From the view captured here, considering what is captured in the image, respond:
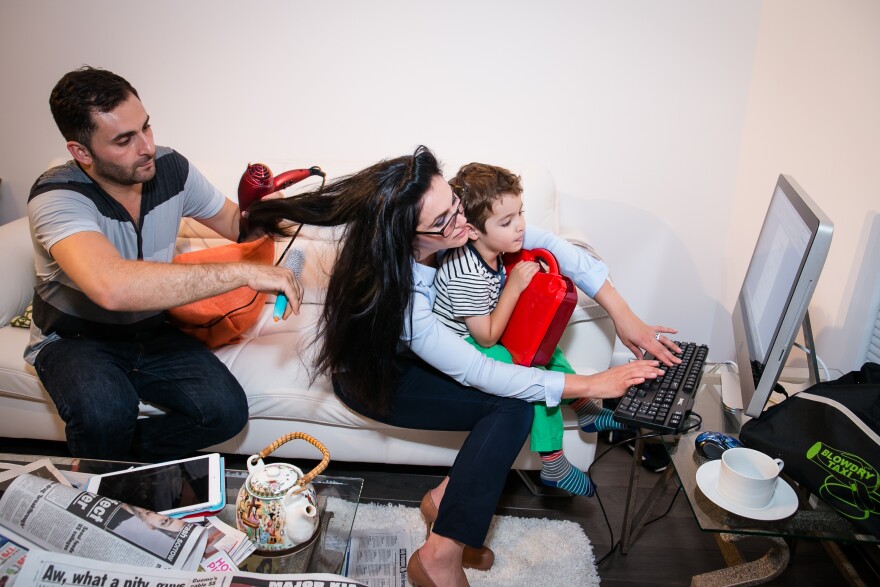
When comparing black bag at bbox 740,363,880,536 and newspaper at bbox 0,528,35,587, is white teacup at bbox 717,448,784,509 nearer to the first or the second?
black bag at bbox 740,363,880,536

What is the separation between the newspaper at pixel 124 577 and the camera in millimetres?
1065

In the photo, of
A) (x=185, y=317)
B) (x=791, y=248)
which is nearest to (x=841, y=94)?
(x=791, y=248)

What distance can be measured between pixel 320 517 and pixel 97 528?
0.41m

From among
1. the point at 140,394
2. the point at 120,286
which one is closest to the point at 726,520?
the point at 120,286

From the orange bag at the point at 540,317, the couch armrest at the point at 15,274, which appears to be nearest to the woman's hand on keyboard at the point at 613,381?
the orange bag at the point at 540,317

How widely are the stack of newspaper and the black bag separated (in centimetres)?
89

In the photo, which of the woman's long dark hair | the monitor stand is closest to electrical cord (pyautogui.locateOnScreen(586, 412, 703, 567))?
the monitor stand

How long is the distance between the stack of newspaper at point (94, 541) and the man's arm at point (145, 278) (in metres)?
0.44

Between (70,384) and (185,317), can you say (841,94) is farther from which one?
(70,384)

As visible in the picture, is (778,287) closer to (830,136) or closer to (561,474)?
(561,474)

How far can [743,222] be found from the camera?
2473mm

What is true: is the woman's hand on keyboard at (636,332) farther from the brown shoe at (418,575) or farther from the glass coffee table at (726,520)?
the brown shoe at (418,575)

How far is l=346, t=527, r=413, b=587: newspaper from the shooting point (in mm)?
1593

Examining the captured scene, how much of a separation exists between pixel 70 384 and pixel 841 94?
231 cm
